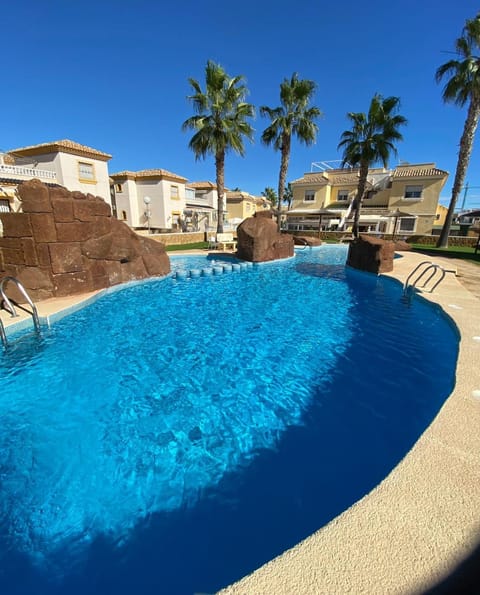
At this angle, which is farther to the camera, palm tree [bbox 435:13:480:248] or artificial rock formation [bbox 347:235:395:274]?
palm tree [bbox 435:13:480:248]

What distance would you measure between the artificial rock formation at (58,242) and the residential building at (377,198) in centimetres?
2244

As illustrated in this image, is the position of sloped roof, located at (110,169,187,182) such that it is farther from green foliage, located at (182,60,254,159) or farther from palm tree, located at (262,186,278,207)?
palm tree, located at (262,186,278,207)

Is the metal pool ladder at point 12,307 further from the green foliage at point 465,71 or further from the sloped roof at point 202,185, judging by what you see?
the sloped roof at point 202,185

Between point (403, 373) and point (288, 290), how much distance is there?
5711 millimetres

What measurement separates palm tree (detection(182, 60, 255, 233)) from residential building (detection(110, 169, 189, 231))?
1214cm

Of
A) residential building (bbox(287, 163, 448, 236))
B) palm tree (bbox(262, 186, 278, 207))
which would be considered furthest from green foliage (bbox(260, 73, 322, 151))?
palm tree (bbox(262, 186, 278, 207))

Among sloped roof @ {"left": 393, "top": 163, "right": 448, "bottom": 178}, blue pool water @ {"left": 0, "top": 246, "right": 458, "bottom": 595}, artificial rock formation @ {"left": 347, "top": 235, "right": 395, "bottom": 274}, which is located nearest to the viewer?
blue pool water @ {"left": 0, "top": 246, "right": 458, "bottom": 595}

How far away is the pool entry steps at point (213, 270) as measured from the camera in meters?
12.1

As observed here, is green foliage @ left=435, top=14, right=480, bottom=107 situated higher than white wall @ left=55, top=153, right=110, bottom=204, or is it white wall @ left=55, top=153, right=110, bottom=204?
green foliage @ left=435, top=14, right=480, bottom=107

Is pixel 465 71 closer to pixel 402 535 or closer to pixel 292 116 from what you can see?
pixel 292 116

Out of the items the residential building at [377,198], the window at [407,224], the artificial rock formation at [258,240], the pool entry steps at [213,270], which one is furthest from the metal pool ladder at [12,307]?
the window at [407,224]

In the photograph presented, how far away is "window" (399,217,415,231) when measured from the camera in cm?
3105

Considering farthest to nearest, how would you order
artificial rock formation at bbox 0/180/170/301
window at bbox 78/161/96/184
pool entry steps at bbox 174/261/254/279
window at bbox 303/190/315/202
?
window at bbox 303/190/315/202 → window at bbox 78/161/96/184 → pool entry steps at bbox 174/261/254/279 → artificial rock formation at bbox 0/180/170/301

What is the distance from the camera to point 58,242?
800cm
